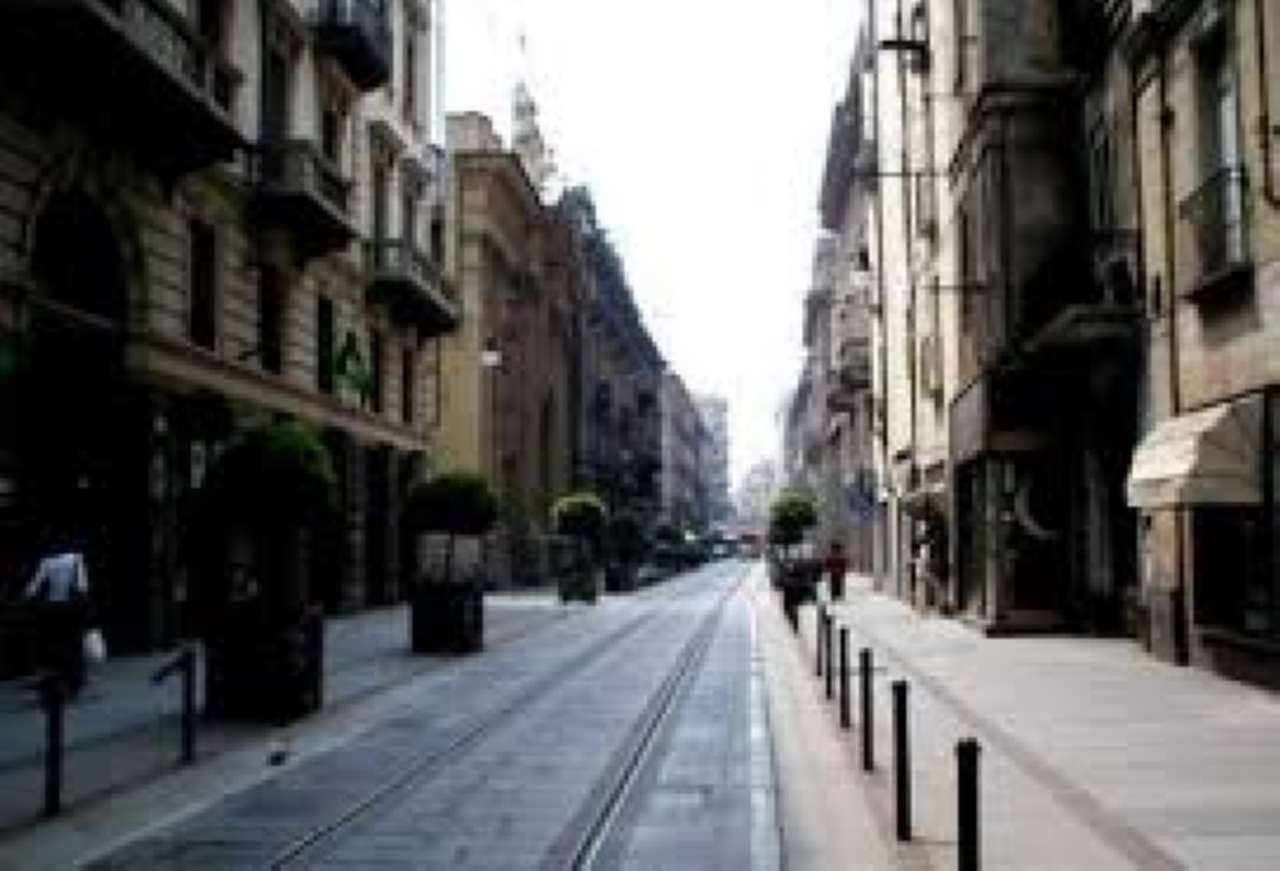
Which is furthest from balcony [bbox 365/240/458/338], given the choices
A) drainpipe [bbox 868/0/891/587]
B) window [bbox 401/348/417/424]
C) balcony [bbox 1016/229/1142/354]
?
balcony [bbox 1016/229/1142/354]

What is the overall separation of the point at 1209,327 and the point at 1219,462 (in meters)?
2.66

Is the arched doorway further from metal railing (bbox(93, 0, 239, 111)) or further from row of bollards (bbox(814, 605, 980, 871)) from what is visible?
row of bollards (bbox(814, 605, 980, 871))

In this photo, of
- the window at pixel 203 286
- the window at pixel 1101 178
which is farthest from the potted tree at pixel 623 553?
the window at pixel 1101 178

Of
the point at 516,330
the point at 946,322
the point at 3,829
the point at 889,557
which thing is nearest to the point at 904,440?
the point at 889,557

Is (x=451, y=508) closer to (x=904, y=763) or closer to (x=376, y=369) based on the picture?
(x=376, y=369)

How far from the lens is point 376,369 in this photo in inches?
1986

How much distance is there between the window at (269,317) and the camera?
3897 centimetres

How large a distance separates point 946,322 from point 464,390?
91.5 ft

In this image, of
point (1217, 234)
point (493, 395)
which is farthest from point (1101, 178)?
A: point (493, 395)

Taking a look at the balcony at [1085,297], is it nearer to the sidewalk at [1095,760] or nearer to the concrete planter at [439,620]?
the sidewalk at [1095,760]

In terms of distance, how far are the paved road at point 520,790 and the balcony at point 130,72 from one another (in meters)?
8.49

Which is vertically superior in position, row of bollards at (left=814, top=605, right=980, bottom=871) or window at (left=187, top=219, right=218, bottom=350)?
window at (left=187, top=219, right=218, bottom=350)

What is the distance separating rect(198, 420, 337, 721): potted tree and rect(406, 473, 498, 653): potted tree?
A: 24.6 ft

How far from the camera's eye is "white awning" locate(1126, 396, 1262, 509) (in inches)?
875
